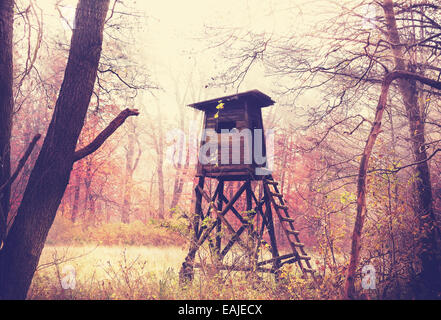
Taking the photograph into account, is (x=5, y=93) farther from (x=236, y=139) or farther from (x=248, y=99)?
(x=248, y=99)

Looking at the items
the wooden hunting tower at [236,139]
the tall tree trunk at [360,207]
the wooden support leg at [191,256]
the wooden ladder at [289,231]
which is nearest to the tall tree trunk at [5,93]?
the wooden support leg at [191,256]

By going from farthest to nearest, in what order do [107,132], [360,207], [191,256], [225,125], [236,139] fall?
1. [225,125]
2. [236,139]
3. [191,256]
4. [360,207]
5. [107,132]

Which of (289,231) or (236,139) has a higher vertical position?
(236,139)

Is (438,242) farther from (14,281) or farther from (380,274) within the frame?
(14,281)

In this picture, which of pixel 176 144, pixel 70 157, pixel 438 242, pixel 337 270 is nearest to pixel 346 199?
pixel 337 270

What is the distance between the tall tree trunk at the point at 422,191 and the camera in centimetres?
618

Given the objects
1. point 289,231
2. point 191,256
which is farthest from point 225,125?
point 191,256

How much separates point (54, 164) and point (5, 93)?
123 centimetres

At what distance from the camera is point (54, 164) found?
4.28 m

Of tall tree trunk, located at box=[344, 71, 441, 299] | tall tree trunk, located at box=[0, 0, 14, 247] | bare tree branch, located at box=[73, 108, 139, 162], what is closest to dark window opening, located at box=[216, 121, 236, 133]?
tall tree trunk, located at box=[344, 71, 441, 299]

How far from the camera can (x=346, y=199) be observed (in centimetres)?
536

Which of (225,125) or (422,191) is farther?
(225,125)

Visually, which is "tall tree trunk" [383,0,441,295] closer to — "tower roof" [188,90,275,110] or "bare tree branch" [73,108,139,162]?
"tower roof" [188,90,275,110]
